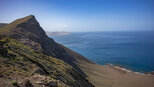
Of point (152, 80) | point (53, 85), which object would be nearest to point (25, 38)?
point (53, 85)

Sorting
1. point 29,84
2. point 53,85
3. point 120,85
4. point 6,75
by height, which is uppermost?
point 6,75

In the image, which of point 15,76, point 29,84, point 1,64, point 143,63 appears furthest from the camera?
point 143,63

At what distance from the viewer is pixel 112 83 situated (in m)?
60.5

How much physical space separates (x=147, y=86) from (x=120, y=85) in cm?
1343

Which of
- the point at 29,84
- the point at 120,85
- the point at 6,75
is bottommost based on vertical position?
the point at 120,85

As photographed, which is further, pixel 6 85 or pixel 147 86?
pixel 147 86

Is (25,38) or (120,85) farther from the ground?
(25,38)

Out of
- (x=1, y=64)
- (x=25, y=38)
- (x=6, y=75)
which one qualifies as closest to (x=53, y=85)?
(x=6, y=75)

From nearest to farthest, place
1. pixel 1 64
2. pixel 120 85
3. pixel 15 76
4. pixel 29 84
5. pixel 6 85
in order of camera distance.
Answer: pixel 6 85, pixel 29 84, pixel 15 76, pixel 1 64, pixel 120 85

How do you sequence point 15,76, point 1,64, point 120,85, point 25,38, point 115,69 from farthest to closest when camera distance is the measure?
point 115,69 → point 120,85 → point 25,38 → point 1,64 → point 15,76

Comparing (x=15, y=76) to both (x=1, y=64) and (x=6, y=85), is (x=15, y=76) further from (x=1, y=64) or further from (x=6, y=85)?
(x=1, y=64)

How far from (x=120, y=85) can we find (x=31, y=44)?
54.6m

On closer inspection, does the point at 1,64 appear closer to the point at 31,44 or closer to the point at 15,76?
the point at 15,76

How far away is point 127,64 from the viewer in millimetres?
95688
